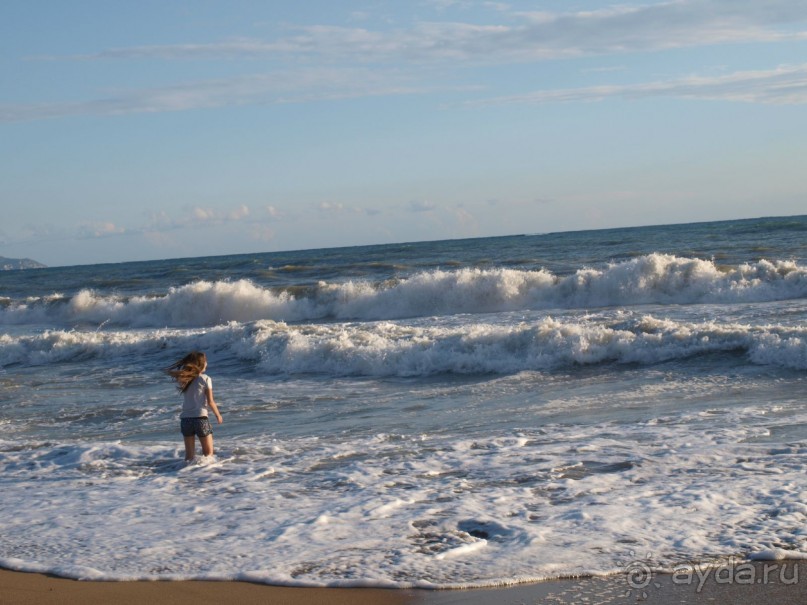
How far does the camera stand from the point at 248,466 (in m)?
7.86

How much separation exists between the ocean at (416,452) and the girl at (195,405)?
215 millimetres

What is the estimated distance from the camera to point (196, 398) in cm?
829

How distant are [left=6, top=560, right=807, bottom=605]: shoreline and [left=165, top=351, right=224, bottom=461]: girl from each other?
3060mm

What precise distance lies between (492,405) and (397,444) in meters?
2.31

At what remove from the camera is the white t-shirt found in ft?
26.9

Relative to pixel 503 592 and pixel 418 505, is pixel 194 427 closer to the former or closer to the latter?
pixel 418 505

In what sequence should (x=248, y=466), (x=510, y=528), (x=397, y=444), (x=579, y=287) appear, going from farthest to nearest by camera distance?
(x=579, y=287) < (x=397, y=444) < (x=248, y=466) < (x=510, y=528)

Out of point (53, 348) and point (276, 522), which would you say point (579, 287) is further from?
point (276, 522)

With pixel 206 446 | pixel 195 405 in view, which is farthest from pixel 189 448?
pixel 195 405

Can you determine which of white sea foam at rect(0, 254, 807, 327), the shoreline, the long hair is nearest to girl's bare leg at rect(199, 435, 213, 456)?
the long hair

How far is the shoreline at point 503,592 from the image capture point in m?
4.48

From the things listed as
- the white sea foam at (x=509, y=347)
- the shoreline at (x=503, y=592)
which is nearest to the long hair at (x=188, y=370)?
the shoreline at (x=503, y=592)

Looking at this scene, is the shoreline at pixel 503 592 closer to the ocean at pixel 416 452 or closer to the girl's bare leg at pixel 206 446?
the ocean at pixel 416 452

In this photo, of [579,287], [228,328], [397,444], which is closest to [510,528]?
[397,444]
